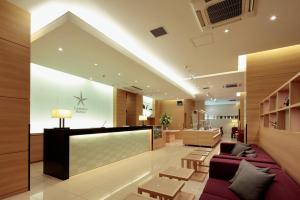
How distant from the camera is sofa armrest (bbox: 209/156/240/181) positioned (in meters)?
2.71

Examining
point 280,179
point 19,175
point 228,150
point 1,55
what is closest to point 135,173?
point 19,175

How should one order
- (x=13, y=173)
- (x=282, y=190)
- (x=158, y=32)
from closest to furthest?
(x=282, y=190) < (x=13, y=173) < (x=158, y=32)

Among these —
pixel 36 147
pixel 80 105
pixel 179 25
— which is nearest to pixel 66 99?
pixel 80 105

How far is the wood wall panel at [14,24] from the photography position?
2994mm

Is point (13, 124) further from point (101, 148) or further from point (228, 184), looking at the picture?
point (228, 184)

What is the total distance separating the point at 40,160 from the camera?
5.59 meters

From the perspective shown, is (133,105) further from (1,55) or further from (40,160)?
(1,55)

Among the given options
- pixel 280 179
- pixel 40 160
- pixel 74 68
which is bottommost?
pixel 40 160

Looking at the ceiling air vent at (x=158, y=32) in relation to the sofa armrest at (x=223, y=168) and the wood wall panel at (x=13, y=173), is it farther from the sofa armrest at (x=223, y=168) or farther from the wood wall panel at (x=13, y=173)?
the wood wall panel at (x=13, y=173)

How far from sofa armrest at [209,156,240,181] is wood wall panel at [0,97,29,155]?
347 centimetres

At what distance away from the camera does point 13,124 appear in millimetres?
3055

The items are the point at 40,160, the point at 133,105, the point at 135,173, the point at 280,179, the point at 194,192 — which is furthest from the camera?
the point at 133,105

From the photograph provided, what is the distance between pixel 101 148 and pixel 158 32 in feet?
11.5

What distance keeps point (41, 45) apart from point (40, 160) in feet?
12.4
